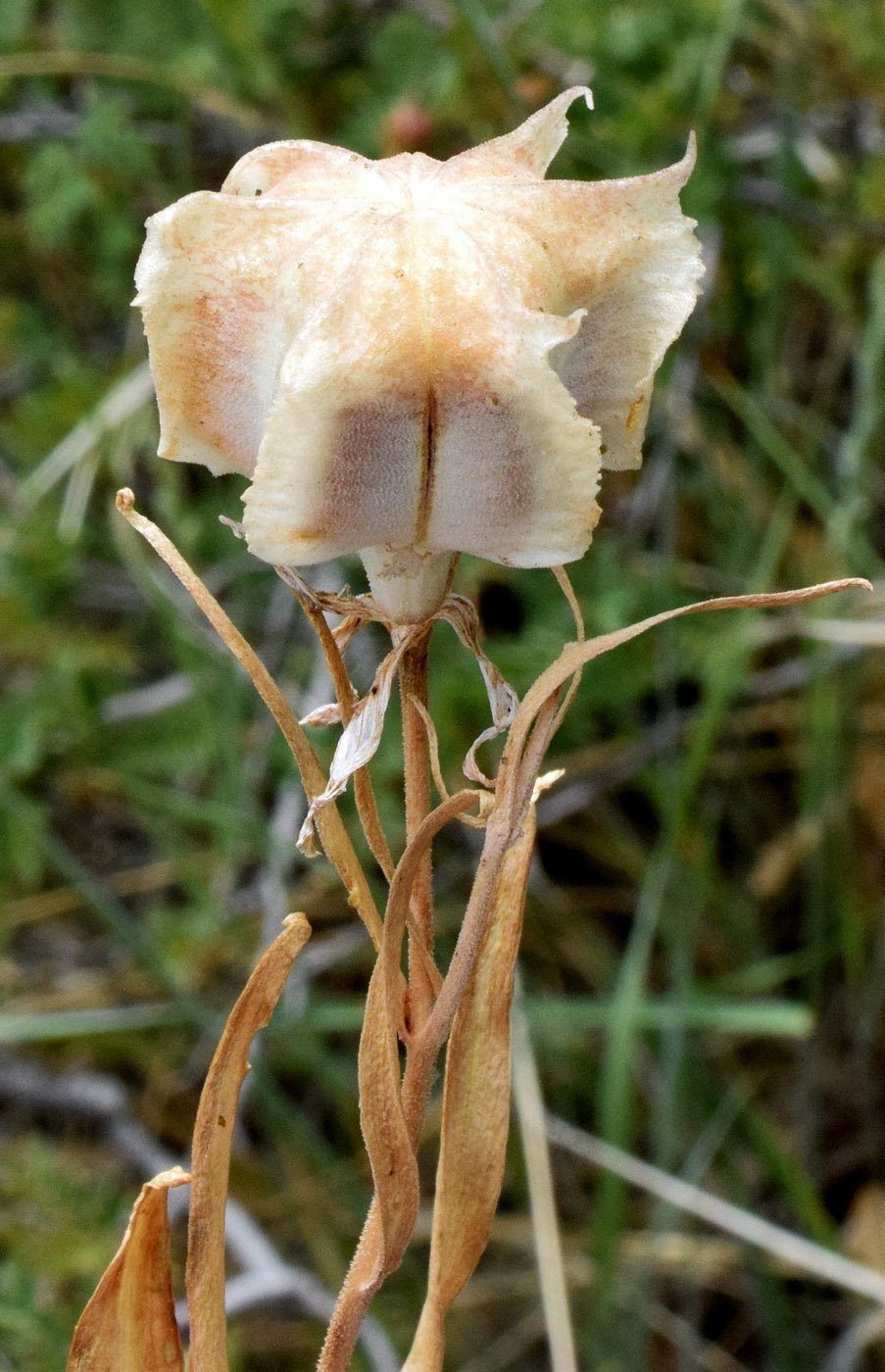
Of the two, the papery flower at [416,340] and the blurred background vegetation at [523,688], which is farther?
the blurred background vegetation at [523,688]

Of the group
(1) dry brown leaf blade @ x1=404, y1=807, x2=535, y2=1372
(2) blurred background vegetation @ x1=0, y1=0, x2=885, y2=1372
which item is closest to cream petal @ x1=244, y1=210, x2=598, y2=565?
(1) dry brown leaf blade @ x1=404, y1=807, x2=535, y2=1372

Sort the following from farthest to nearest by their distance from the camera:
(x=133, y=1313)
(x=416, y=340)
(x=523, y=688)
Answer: (x=523, y=688), (x=133, y=1313), (x=416, y=340)

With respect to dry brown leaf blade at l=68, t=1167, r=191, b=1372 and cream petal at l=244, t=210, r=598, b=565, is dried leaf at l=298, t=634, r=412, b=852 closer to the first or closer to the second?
cream petal at l=244, t=210, r=598, b=565

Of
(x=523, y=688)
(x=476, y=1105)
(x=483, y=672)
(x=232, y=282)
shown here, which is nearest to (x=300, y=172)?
(x=232, y=282)

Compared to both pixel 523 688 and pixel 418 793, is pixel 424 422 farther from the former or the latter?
pixel 523 688

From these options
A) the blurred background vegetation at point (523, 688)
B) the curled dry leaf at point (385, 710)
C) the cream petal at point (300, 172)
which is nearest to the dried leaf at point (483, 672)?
the curled dry leaf at point (385, 710)

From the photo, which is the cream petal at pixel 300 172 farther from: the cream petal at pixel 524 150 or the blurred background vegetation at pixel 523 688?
the blurred background vegetation at pixel 523 688
